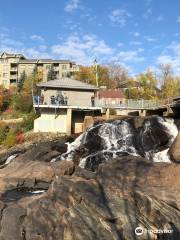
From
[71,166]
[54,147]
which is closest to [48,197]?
[71,166]

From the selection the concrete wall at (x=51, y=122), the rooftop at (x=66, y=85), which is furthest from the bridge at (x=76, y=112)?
the rooftop at (x=66, y=85)

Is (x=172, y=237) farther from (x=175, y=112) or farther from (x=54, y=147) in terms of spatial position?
(x=175, y=112)

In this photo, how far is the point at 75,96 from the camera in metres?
57.2

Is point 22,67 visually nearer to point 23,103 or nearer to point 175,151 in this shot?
point 23,103

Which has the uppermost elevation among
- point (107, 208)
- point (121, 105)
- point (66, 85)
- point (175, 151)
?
point (66, 85)

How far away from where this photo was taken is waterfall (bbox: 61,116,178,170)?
37.7m

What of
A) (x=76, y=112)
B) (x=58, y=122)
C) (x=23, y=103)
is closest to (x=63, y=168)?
(x=58, y=122)

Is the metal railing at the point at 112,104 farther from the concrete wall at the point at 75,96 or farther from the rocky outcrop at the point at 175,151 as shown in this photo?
→ the rocky outcrop at the point at 175,151

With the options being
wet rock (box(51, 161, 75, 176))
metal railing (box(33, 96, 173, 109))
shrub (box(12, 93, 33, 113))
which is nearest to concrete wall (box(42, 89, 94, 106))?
metal railing (box(33, 96, 173, 109))

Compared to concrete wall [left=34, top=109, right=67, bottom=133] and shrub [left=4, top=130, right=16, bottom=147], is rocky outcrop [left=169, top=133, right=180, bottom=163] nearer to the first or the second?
concrete wall [left=34, top=109, right=67, bottom=133]

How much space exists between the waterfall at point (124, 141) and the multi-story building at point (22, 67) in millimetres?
65814

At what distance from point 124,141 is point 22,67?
7875 centimetres

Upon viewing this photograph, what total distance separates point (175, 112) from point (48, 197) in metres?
33.0

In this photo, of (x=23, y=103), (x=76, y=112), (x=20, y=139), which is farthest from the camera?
A: (x=23, y=103)
